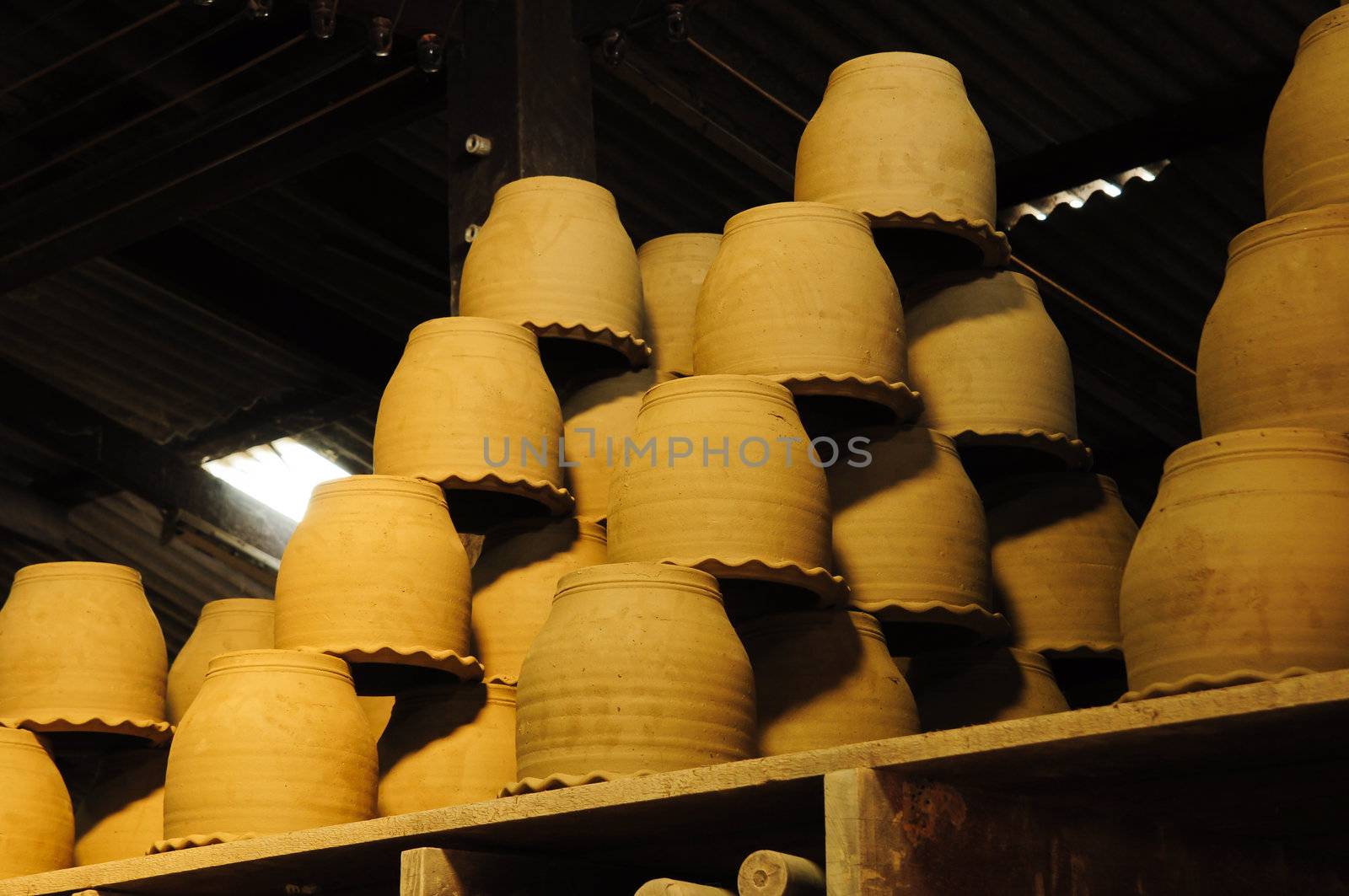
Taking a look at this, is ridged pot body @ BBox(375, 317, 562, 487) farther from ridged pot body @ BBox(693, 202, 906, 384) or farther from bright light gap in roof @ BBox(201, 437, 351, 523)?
bright light gap in roof @ BBox(201, 437, 351, 523)

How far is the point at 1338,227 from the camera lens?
3.45 metres

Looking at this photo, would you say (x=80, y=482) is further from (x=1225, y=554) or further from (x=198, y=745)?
(x=1225, y=554)

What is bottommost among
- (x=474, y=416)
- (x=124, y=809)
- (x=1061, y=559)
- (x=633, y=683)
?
(x=633, y=683)

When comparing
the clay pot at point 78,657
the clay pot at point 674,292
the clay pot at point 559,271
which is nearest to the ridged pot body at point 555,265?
the clay pot at point 559,271

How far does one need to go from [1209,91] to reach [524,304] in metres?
4.00

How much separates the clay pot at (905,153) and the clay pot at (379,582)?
4.41 feet

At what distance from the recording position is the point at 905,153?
174 inches

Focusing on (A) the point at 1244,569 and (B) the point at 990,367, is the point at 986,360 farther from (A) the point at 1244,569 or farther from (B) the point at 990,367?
(A) the point at 1244,569

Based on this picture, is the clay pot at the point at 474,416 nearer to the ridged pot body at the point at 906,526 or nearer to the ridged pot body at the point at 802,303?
the ridged pot body at the point at 802,303

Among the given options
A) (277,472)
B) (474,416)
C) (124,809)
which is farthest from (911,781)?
(277,472)

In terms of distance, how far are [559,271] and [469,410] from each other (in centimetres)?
55

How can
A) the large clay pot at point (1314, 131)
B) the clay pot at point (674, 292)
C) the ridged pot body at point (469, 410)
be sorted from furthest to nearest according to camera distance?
1. the clay pot at point (674, 292)
2. the ridged pot body at point (469, 410)
3. the large clay pot at point (1314, 131)

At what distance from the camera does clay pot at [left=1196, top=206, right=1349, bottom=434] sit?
11.0ft

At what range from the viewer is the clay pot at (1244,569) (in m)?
2.92
